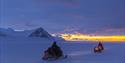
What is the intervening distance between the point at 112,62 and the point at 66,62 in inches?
96.3

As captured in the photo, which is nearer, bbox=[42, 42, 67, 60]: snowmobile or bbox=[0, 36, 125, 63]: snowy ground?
bbox=[0, 36, 125, 63]: snowy ground

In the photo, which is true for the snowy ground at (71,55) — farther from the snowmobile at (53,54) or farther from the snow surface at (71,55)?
the snowmobile at (53,54)

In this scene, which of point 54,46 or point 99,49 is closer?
point 54,46

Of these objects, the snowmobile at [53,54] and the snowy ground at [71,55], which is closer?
the snowy ground at [71,55]

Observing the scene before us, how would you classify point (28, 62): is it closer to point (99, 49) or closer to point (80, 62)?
point (80, 62)

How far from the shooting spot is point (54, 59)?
2080cm

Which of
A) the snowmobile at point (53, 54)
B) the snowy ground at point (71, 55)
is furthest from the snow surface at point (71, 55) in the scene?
the snowmobile at point (53, 54)

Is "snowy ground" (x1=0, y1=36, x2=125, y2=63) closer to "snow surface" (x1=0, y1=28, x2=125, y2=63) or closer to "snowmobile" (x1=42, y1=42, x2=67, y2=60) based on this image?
"snow surface" (x1=0, y1=28, x2=125, y2=63)

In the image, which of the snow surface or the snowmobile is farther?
the snowmobile

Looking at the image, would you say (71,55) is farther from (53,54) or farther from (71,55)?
(53,54)

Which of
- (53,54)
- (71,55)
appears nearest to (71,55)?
(71,55)

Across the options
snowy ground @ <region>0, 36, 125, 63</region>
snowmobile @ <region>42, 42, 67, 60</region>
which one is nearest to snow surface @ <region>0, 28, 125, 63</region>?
snowy ground @ <region>0, 36, 125, 63</region>

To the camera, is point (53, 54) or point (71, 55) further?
point (71, 55)

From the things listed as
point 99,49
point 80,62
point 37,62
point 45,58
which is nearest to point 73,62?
point 80,62
